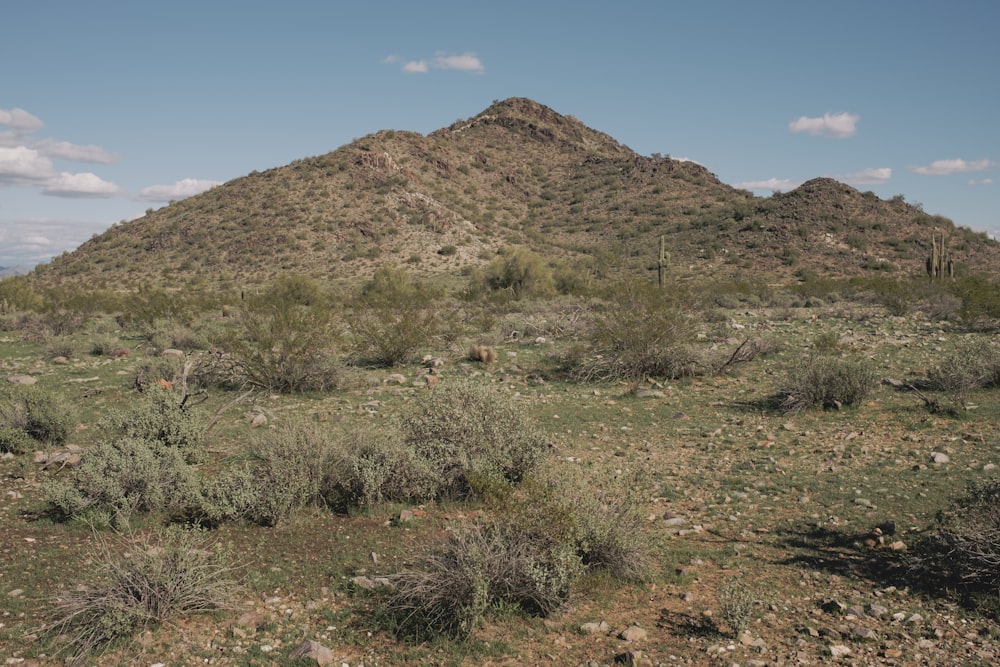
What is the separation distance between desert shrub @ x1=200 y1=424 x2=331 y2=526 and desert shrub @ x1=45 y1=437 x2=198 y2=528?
27 cm

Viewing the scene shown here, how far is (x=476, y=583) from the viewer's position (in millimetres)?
4094

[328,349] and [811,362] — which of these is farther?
[328,349]

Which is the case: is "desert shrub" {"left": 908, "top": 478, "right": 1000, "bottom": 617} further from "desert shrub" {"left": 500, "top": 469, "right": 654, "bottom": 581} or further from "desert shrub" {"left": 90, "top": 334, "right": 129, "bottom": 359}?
"desert shrub" {"left": 90, "top": 334, "right": 129, "bottom": 359}

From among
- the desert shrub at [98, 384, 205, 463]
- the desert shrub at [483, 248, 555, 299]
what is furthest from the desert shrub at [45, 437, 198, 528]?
the desert shrub at [483, 248, 555, 299]

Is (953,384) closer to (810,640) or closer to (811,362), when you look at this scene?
(811,362)

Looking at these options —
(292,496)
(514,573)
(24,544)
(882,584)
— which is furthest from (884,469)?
(24,544)

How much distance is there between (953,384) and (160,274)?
44.2 meters

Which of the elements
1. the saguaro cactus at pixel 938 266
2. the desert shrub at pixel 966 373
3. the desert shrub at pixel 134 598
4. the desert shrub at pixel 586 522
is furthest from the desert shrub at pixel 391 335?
the saguaro cactus at pixel 938 266

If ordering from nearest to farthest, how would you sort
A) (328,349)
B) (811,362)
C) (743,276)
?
(811,362) < (328,349) < (743,276)

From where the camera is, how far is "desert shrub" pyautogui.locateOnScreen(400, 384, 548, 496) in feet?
20.7

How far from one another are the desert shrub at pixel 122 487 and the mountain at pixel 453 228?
115 feet

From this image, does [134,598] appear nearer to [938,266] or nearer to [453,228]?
[938,266]

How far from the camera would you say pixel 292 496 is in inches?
232

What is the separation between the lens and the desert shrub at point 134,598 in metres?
4.02
